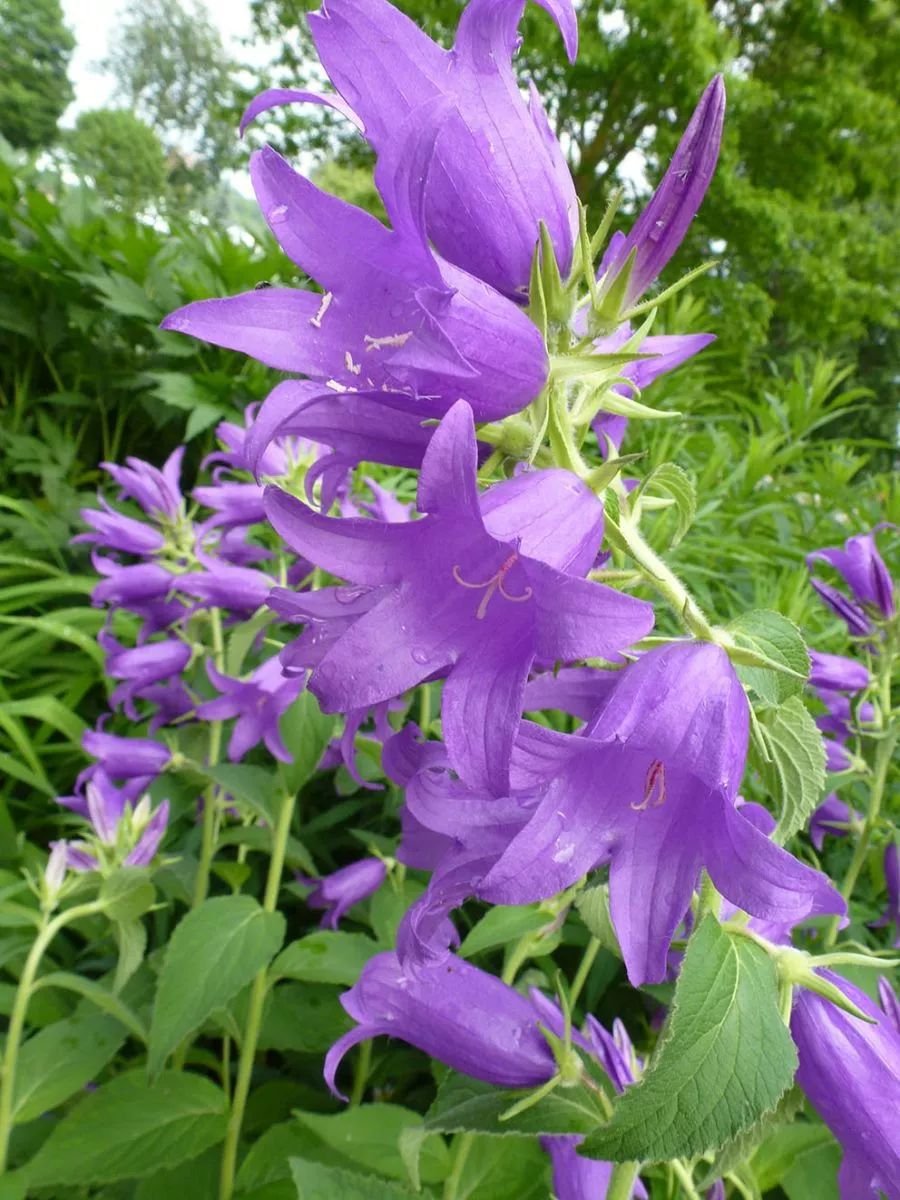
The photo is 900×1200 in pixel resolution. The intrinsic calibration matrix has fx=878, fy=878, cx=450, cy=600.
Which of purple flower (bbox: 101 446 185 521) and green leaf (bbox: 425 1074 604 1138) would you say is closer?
green leaf (bbox: 425 1074 604 1138)

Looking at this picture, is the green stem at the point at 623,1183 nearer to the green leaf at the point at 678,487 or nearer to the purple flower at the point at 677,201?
the green leaf at the point at 678,487

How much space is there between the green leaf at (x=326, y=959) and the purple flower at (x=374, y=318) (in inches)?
41.4

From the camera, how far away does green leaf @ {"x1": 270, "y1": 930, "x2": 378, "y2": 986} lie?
4.56 ft

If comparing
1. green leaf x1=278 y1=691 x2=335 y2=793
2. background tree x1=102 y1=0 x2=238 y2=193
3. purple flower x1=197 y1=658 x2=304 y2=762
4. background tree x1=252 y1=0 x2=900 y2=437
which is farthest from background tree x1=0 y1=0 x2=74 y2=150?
green leaf x1=278 y1=691 x2=335 y2=793

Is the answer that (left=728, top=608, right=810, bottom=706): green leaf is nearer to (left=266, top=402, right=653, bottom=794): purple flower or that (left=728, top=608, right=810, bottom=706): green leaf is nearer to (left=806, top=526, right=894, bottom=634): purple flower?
(left=266, top=402, right=653, bottom=794): purple flower

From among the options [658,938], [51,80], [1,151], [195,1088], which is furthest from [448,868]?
[51,80]

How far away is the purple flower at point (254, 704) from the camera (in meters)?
1.56

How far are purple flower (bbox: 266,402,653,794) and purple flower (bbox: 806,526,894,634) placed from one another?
1.24 m

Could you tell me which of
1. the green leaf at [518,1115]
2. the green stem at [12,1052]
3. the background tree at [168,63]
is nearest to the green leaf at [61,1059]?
the green stem at [12,1052]

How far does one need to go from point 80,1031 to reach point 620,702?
4.35 feet

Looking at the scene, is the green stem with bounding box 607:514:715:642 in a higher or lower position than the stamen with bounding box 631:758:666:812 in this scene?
higher

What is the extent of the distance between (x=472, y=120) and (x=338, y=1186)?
3.22 ft

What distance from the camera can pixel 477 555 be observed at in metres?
0.65

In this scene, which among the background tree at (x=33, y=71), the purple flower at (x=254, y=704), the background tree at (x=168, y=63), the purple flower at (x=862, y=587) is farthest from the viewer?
the background tree at (x=168, y=63)
